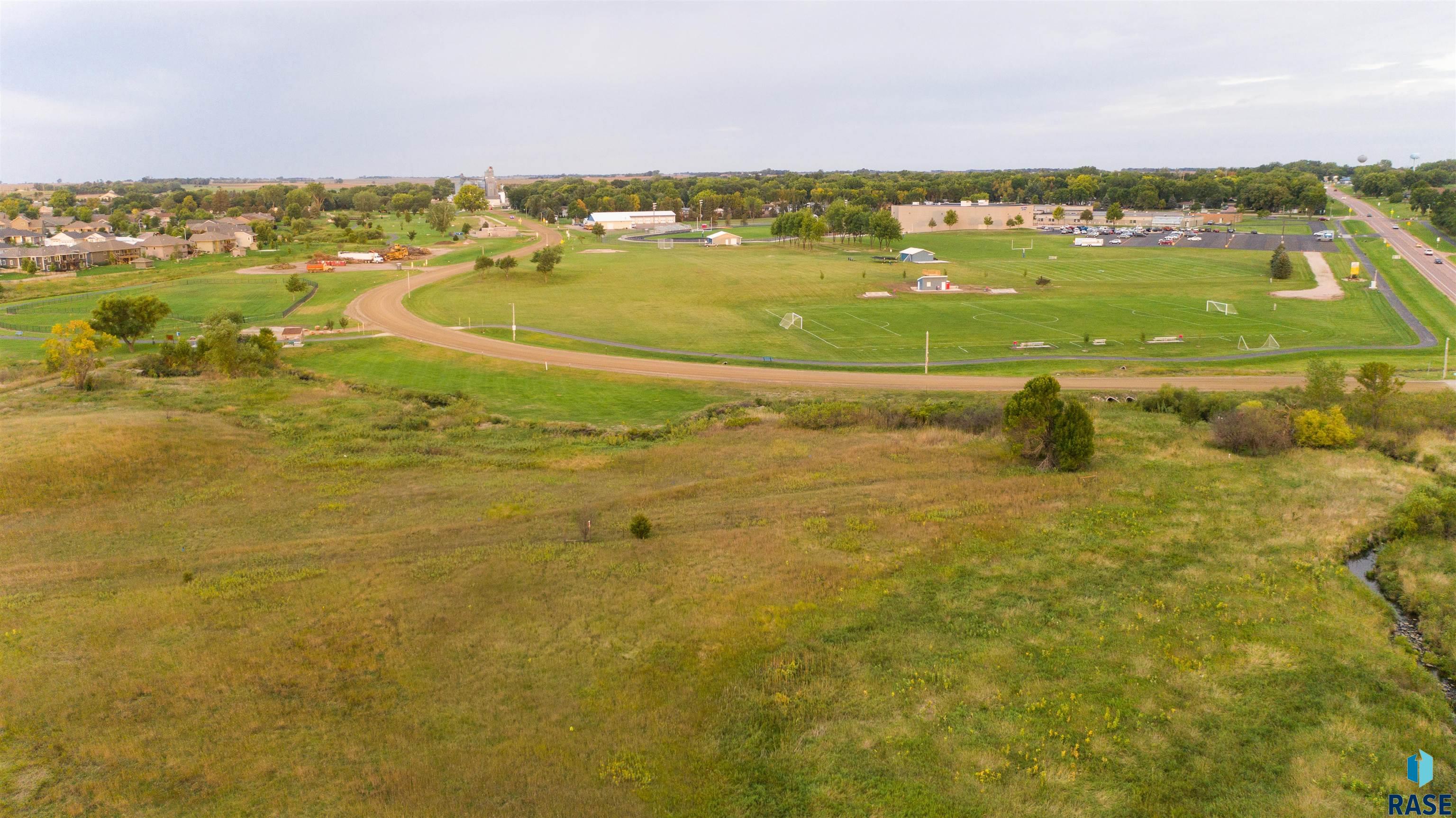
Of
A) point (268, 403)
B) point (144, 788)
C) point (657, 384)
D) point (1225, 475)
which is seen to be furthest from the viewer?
point (657, 384)

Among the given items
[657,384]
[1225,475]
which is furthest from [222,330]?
[1225,475]

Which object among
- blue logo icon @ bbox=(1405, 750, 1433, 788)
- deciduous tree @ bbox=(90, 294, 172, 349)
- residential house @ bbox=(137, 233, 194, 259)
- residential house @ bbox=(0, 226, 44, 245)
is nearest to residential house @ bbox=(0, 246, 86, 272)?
residential house @ bbox=(137, 233, 194, 259)

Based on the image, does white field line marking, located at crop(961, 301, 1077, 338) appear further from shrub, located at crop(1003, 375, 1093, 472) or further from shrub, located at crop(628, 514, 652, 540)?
shrub, located at crop(628, 514, 652, 540)

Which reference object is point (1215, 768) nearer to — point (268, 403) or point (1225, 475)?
point (1225, 475)

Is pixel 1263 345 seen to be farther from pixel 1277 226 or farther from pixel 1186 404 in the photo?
pixel 1277 226

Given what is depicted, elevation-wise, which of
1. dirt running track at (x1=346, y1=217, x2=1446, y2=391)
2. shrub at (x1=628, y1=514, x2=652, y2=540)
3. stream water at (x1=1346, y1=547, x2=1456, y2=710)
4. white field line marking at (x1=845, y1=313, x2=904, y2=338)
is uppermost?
white field line marking at (x1=845, y1=313, x2=904, y2=338)

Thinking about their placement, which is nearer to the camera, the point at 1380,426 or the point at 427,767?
the point at 427,767

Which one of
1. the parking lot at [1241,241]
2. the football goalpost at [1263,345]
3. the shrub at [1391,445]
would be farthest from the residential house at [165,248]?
the parking lot at [1241,241]

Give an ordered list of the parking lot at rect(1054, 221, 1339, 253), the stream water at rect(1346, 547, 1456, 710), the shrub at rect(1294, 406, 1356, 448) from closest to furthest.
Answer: the stream water at rect(1346, 547, 1456, 710), the shrub at rect(1294, 406, 1356, 448), the parking lot at rect(1054, 221, 1339, 253)
